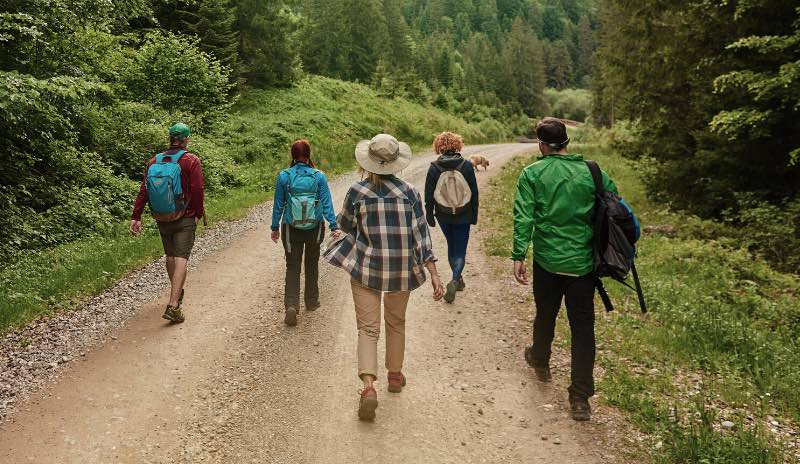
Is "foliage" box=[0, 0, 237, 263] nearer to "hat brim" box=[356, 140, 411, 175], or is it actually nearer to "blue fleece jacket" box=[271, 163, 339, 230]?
"blue fleece jacket" box=[271, 163, 339, 230]

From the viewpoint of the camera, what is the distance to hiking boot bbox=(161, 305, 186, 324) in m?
6.56

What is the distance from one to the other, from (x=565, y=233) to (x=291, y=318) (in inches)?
137

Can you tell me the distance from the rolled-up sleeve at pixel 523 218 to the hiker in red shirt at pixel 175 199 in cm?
377

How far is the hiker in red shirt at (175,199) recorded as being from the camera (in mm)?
6332

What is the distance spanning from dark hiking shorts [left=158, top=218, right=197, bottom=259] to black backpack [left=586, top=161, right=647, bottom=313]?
184 inches

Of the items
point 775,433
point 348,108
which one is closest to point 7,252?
point 775,433

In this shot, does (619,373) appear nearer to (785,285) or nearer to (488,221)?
(785,285)

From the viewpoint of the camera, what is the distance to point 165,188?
20.7ft

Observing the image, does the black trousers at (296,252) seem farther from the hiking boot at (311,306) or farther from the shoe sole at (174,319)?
the shoe sole at (174,319)

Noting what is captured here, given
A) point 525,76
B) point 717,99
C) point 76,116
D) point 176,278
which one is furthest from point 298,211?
point 525,76

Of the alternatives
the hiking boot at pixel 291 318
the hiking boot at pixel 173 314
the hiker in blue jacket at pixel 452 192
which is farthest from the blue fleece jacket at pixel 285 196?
the hiking boot at pixel 173 314

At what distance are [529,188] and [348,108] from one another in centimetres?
2685

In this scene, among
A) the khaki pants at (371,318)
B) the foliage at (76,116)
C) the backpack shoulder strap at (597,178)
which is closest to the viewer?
the backpack shoulder strap at (597,178)

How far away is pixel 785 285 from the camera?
845 centimetres
